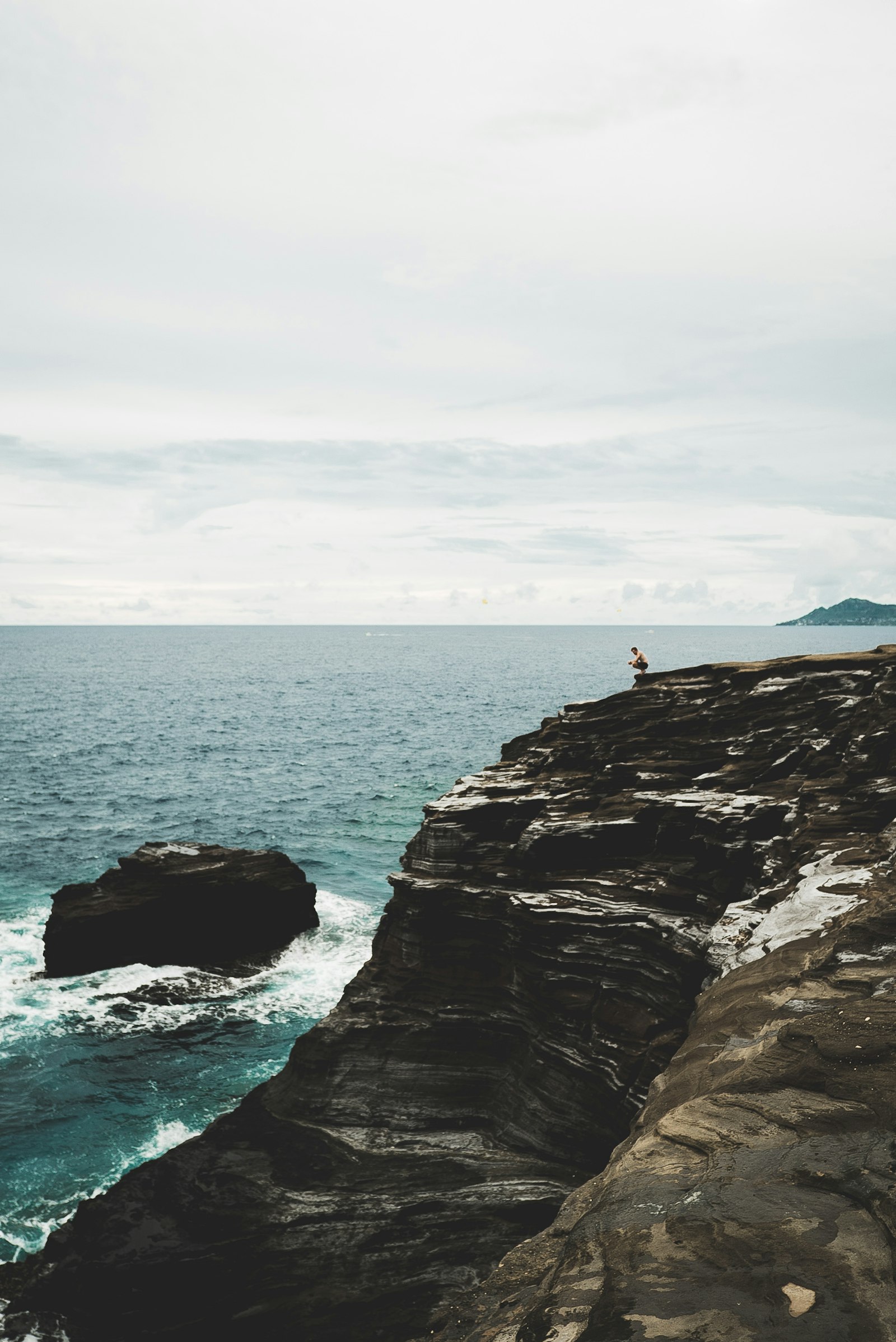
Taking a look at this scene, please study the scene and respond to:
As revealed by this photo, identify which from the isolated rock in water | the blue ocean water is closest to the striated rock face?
the blue ocean water

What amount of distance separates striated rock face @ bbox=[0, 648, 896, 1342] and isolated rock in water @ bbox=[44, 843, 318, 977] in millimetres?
15213

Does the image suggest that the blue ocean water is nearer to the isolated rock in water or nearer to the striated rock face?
the isolated rock in water

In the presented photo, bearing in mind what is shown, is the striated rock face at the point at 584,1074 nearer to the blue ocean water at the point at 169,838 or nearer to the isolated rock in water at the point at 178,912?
the blue ocean water at the point at 169,838

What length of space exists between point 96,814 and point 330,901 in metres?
22.6

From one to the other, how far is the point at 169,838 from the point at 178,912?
1640cm

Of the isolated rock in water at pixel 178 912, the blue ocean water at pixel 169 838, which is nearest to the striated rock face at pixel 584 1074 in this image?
the blue ocean water at pixel 169 838

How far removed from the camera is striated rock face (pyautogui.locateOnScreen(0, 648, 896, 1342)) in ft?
26.7

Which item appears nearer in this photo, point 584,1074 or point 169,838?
point 584,1074

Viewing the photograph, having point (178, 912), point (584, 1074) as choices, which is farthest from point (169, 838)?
point (584, 1074)

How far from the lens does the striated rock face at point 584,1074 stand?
26.7ft

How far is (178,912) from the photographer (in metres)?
34.1

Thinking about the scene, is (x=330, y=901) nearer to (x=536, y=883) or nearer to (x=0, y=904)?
(x=0, y=904)

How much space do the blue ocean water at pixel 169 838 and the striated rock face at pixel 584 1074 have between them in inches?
247

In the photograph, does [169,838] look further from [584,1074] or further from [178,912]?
[584,1074]
